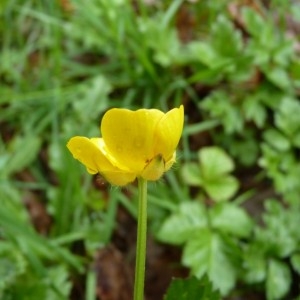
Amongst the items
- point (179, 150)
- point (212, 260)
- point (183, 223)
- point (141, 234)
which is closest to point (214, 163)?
point (179, 150)

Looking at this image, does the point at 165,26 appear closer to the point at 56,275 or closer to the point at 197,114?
the point at 197,114

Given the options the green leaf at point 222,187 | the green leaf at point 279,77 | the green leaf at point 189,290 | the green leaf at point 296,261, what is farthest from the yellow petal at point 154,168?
the green leaf at point 279,77

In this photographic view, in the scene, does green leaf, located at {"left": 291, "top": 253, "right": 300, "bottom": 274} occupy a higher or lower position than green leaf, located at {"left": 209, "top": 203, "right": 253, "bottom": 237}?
lower

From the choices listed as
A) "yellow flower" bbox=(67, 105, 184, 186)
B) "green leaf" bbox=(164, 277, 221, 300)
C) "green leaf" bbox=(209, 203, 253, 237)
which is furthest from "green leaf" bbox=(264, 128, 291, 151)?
"yellow flower" bbox=(67, 105, 184, 186)

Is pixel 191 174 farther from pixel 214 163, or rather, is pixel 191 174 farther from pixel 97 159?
pixel 97 159

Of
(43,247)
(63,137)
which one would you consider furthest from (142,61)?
(43,247)

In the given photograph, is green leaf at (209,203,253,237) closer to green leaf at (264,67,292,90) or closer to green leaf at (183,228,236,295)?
green leaf at (183,228,236,295)

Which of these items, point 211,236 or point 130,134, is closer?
point 130,134

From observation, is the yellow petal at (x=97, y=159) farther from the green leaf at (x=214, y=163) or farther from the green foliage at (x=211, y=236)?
the green leaf at (x=214, y=163)
